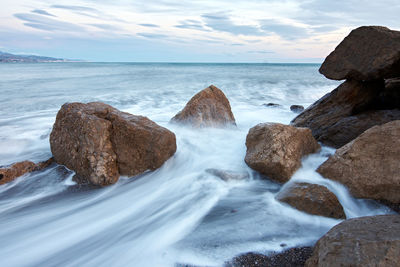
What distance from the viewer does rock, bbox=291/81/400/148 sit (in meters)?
4.08

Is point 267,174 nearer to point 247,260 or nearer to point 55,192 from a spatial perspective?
point 247,260

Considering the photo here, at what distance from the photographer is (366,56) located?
3982mm

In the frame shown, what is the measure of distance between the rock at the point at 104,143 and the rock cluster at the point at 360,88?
2.73 metres

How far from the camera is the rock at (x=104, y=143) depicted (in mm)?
3551

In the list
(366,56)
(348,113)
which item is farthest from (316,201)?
(366,56)

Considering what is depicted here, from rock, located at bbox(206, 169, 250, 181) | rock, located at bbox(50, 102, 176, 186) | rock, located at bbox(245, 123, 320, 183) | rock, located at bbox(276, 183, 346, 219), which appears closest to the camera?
rock, located at bbox(276, 183, 346, 219)

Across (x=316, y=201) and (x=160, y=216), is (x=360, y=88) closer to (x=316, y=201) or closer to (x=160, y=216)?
(x=316, y=201)

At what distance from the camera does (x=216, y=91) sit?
5957 mm

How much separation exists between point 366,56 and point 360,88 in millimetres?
626

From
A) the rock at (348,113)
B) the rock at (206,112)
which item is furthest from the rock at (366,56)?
the rock at (206,112)

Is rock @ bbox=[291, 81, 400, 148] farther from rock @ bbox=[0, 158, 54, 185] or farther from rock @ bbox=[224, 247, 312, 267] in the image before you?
rock @ bbox=[0, 158, 54, 185]

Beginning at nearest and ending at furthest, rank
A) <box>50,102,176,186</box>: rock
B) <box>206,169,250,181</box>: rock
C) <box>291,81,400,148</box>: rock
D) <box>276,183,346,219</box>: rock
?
<box>276,183,346,219</box>: rock < <box>50,102,176,186</box>: rock < <box>206,169,250,181</box>: rock < <box>291,81,400,148</box>: rock

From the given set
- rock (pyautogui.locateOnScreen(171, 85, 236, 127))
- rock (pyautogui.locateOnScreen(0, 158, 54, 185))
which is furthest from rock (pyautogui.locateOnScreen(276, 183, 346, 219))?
rock (pyautogui.locateOnScreen(0, 158, 54, 185))

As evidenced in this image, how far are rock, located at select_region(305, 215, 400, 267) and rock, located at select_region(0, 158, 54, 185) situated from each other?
3.77 m
